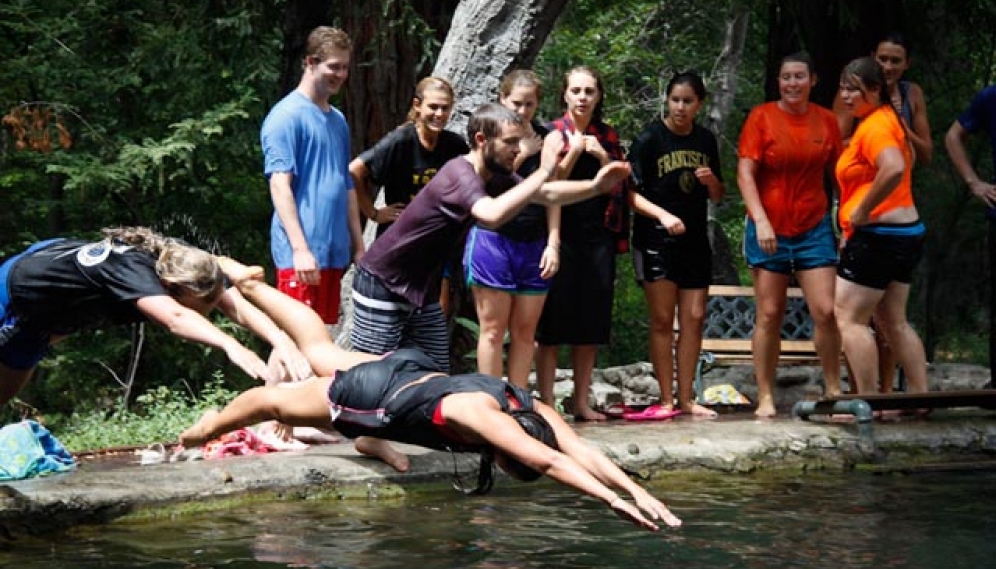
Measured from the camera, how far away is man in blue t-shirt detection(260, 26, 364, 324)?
756 centimetres

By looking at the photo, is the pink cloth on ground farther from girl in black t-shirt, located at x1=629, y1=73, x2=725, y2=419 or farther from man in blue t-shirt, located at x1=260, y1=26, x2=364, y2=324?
girl in black t-shirt, located at x1=629, y1=73, x2=725, y2=419

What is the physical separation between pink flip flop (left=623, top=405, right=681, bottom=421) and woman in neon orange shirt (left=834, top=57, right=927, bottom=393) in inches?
46.3

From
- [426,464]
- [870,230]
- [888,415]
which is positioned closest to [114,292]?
[426,464]

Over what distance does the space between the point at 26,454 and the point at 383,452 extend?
1.66 m

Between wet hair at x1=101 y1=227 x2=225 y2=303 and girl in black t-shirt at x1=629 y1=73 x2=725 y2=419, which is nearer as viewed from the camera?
wet hair at x1=101 y1=227 x2=225 y2=303

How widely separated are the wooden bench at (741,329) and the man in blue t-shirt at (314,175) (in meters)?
4.35

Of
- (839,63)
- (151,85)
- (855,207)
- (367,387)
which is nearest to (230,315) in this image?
(367,387)

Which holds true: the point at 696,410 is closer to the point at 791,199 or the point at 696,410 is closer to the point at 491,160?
the point at 791,199

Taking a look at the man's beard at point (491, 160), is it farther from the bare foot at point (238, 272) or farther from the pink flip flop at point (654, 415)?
the pink flip flop at point (654, 415)

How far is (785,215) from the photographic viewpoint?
29.4 feet

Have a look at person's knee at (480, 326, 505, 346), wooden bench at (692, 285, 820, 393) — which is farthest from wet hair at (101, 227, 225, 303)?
wooden bench at (692, 285, 820, 393)

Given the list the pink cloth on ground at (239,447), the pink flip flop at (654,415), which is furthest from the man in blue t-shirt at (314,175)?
the pink flip flop at (654,415)

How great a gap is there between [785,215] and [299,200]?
3112mm

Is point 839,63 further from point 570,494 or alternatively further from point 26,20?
point 26,20
